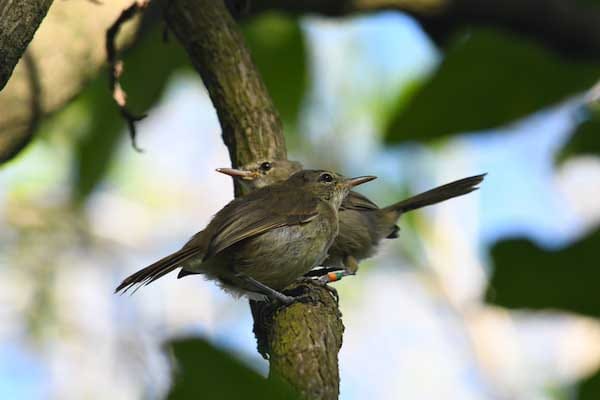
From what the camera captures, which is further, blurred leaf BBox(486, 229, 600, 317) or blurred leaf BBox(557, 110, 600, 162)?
blurred leaf BBox(557, 110, 600, 162)

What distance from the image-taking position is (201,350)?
1.13 m

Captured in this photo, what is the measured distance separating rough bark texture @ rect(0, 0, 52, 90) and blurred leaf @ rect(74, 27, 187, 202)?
1392 mm

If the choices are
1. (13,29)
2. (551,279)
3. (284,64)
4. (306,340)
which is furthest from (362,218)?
(551,279)

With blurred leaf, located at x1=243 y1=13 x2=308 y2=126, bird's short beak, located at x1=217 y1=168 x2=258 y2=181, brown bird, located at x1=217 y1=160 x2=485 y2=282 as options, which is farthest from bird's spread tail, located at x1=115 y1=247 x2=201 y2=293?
brown bird, located at x1=217 y1=160 x2=485 y2=282

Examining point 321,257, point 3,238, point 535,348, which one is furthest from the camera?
point 535,348

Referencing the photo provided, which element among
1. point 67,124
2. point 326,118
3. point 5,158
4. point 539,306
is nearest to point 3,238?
point 326,118

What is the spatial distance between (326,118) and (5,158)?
638cm

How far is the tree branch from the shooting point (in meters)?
4.34

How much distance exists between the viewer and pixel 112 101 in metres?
4.00

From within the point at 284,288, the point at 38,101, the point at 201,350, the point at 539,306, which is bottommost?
the point at 201,350

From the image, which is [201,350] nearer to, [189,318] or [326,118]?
[326,118]

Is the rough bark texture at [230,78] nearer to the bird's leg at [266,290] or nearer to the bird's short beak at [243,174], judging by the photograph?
the bird's short beak at [243,174]

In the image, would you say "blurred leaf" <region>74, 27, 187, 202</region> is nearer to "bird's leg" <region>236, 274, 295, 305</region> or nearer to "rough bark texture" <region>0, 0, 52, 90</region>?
"bird's leg" <region>236, 274, 295, 305</region>

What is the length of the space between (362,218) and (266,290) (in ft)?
5.98
